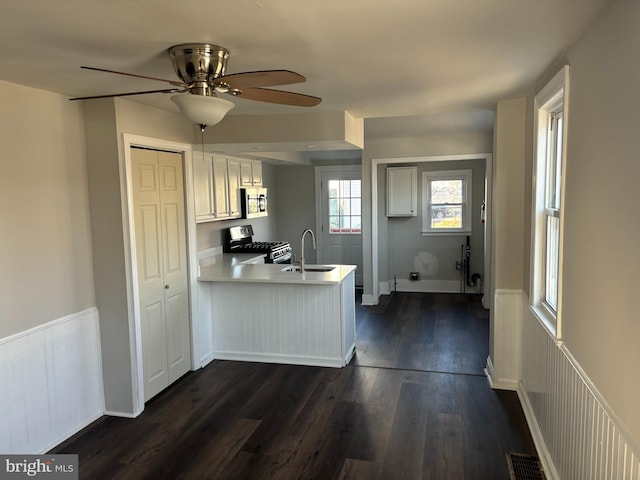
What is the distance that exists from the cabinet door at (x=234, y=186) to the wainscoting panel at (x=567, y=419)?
336 centimetres

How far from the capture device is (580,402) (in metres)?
2.12

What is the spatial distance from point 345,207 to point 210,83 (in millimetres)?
5758

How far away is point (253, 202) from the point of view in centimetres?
621

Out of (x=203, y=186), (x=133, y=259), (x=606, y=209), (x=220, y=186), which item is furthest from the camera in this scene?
(x=220, y=186)

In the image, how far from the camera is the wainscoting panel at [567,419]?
5.57ft

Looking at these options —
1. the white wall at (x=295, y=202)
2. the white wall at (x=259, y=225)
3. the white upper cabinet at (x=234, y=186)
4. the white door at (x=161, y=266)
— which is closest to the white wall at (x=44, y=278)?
the white door at (x=161, y=266)

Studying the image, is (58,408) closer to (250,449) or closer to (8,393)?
(8,393)

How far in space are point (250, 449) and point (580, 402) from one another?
1.96 meters

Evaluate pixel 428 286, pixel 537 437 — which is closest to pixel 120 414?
pixel 537 437

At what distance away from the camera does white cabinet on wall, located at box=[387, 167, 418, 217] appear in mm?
7281

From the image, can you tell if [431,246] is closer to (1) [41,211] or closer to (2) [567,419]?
(2) [567,419]

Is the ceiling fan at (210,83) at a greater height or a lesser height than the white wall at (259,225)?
greater

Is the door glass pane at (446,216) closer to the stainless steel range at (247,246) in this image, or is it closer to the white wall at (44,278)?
the stainless steel range at (247,246)

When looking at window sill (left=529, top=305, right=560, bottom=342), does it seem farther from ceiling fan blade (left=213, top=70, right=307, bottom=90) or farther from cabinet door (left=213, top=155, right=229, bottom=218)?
cabinet door (left=213, top=155, right=229, bottom=218)
